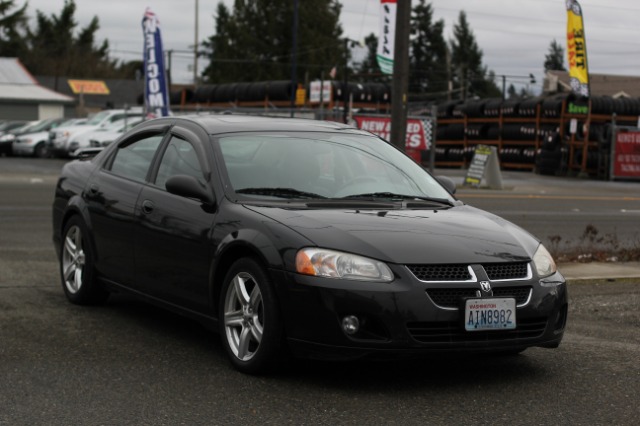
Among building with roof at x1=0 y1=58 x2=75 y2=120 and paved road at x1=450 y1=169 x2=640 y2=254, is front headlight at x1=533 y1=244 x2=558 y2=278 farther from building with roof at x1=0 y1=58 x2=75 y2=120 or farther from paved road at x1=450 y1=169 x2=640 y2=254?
building with roof at x1=0 y1=58 x2=75 y2=120

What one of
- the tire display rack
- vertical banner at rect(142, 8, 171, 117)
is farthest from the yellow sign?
vertical banner at rect(142, 8, 171, 117)

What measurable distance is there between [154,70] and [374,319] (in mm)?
26013

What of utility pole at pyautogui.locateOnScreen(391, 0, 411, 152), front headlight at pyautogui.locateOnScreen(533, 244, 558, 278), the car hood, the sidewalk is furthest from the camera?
utility pole at pyautogui.locateOnScreen(391, 0, 411, 152)

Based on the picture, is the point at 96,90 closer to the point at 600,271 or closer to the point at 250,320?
the point at 600,271

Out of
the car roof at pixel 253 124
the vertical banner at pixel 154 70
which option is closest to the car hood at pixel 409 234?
the car roof at pixel 253 124

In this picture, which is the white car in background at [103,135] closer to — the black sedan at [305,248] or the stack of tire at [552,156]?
the stack of tire at [552,156]

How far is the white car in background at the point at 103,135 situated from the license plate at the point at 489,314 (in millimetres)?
30522

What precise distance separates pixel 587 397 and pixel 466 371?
0.80 m

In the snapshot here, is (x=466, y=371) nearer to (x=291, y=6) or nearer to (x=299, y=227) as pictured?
(x=299, y=227)

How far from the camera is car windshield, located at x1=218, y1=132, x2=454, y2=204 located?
6664mm

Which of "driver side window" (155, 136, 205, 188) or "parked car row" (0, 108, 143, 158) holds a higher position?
"driver side window" (155, 136, 205, 188)

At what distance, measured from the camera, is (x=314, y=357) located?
563 centimetres

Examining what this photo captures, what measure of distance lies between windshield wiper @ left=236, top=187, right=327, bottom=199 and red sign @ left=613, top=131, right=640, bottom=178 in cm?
3058

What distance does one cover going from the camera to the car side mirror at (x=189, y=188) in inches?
256
